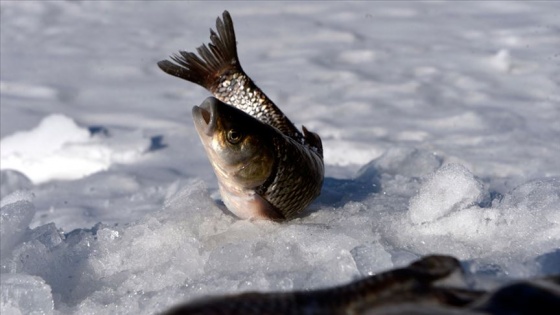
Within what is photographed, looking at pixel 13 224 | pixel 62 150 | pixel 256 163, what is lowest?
pixel 62 150

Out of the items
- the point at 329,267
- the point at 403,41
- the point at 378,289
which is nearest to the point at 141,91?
the point at 403,41

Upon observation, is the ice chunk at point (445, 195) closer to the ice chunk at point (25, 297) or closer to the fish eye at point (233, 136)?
the fish eye at point (233, 136)

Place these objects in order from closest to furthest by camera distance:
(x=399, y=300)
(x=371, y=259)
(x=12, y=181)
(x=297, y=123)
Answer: (x=399, y=300) < (x=371, y=259) < (x=12, y=181) < (x=297, y=123)

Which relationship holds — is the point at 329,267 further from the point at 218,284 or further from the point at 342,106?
the point at 342,106

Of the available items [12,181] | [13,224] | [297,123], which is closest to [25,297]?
[13,224]

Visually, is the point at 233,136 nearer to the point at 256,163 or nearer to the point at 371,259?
the point at 256,163

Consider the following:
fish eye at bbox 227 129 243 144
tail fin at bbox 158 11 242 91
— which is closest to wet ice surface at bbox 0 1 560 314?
fish eye at bbox 227 129 243 144
